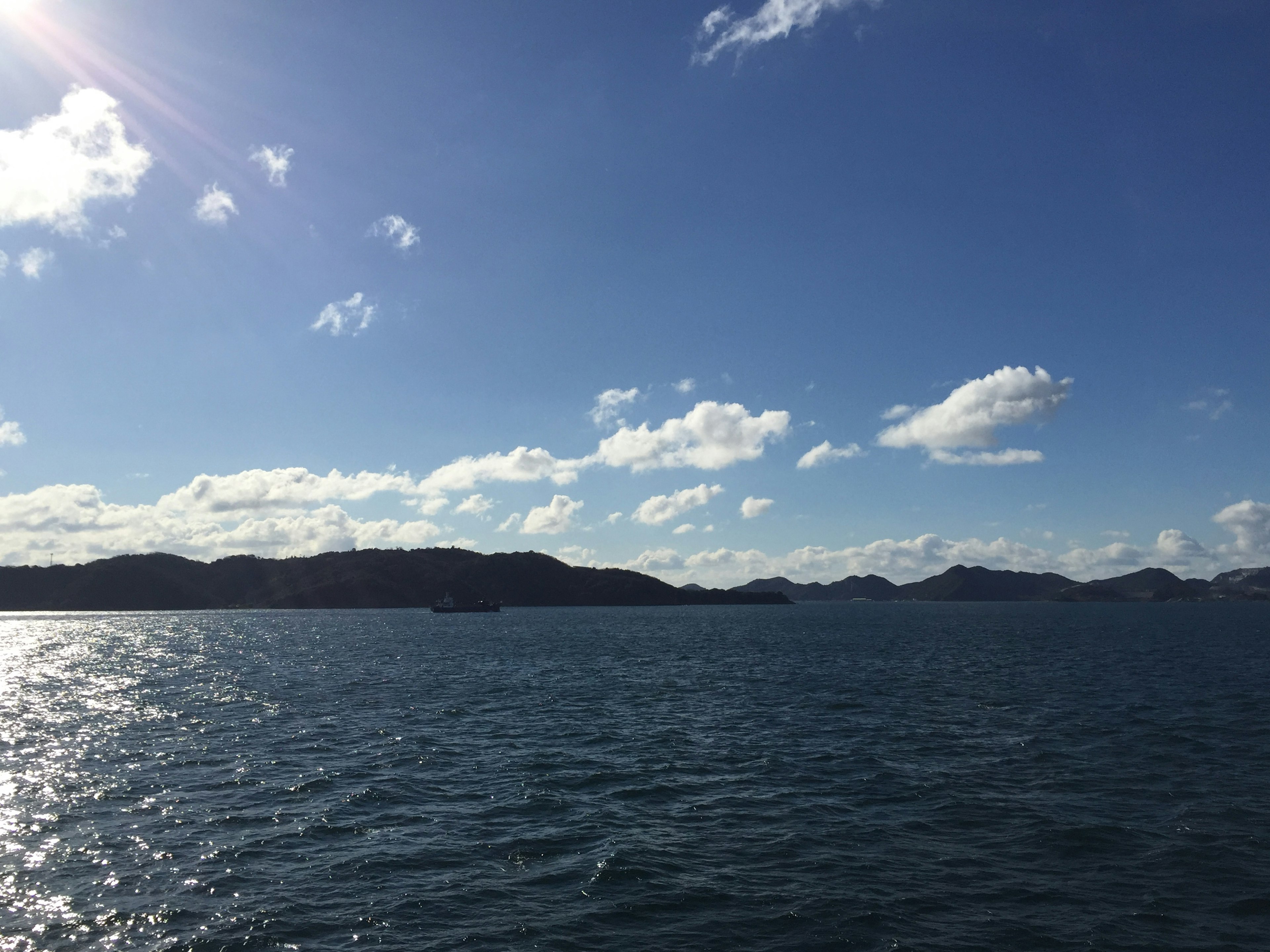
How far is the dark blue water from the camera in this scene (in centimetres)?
2033

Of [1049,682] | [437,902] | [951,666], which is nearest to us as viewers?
[437,902]

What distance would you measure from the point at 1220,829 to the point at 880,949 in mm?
17682

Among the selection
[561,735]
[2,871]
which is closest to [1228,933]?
[561,735]

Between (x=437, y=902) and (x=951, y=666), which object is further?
(x=951, y=666)

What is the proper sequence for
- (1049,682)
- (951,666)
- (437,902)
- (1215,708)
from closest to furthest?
(437,902)
(1215,708)
(1049,682)
(951,666)

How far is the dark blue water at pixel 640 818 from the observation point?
2033 cm

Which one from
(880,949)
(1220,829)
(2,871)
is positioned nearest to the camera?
(880,949)

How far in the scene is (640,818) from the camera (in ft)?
96.7

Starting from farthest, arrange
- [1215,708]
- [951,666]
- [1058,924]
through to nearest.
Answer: [951,666] < [1215,708] < [1058,924]

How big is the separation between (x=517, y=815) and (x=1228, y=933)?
74.5ft

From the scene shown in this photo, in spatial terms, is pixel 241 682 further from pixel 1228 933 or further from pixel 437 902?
pixel 1228 933

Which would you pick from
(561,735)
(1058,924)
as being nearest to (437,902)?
(1058,924)

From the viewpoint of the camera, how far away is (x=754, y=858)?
2511cm

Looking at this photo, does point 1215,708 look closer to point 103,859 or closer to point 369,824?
point 369,824
